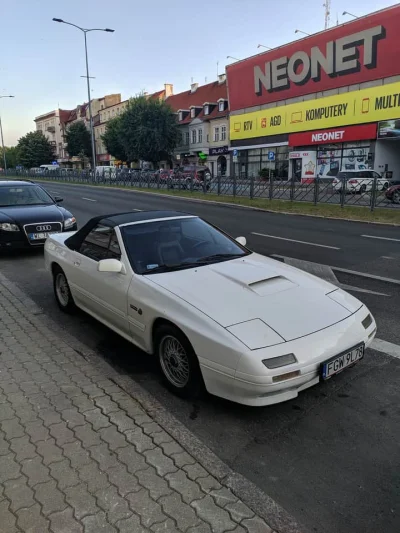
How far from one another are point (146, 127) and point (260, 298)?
4997cm

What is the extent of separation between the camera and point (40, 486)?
92.0 inches

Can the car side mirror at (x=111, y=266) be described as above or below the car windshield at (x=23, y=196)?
below

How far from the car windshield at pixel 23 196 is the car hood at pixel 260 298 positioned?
7.03 m

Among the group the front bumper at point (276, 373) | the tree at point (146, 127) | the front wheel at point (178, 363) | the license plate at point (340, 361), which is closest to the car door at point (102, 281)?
the front wheel at point (178, 363)

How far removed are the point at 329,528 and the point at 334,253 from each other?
748cm

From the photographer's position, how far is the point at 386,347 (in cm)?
414

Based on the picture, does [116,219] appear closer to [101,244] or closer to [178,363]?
[101,244]

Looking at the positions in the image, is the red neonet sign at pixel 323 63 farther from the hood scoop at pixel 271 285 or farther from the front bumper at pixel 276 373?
the front bumper at pixel 276 373

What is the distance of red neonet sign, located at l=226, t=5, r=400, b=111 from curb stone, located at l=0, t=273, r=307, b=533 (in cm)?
3397

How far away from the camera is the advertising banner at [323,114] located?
3127 cm

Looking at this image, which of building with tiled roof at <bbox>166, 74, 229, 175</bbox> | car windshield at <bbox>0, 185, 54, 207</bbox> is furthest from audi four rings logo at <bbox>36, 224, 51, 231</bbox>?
building with tiled roof at <bbox>166, 74, 229, 175</bbox>

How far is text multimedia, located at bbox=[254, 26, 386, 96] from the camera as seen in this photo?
31203 millimetres

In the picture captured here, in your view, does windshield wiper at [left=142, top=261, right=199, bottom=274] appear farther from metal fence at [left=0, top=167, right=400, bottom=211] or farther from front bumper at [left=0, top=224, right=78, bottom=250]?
metal fence at [left=0, top=167, right=400, bottom=211]

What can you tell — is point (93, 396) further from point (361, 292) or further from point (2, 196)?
point (2, 196)
